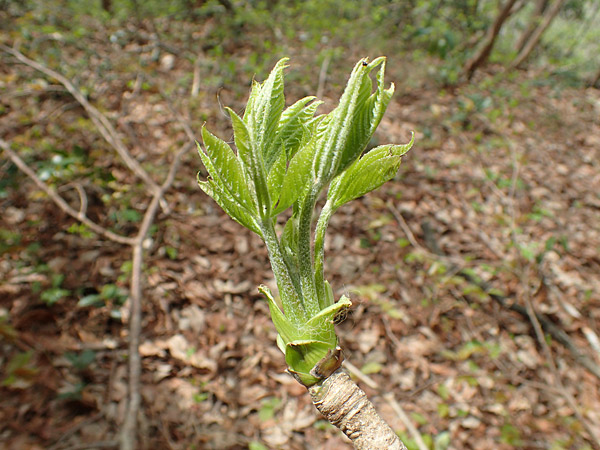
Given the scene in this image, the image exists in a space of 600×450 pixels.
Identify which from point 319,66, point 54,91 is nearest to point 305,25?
point 319,66

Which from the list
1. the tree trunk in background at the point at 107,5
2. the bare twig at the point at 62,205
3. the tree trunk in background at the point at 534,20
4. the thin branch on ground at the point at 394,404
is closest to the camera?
the thin branch on ground at the point at 394,404

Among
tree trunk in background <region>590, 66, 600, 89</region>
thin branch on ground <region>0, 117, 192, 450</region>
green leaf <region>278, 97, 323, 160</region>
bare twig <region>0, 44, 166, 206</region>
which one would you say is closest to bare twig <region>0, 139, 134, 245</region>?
thin branch on ground <region>0, 117, 192, 450</region>

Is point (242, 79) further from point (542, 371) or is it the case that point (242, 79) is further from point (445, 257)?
point (542, 371)

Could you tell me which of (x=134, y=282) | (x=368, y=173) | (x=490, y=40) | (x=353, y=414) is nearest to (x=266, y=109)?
(x=368, y=173)

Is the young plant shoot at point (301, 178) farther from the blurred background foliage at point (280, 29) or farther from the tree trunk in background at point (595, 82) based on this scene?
the tree trunk in background at point (595, 82)

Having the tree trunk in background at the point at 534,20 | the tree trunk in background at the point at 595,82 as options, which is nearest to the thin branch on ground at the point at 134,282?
the tree trunk in background at the point at 534,20

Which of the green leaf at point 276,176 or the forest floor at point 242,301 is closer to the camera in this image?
the green leaf at point 276,176
